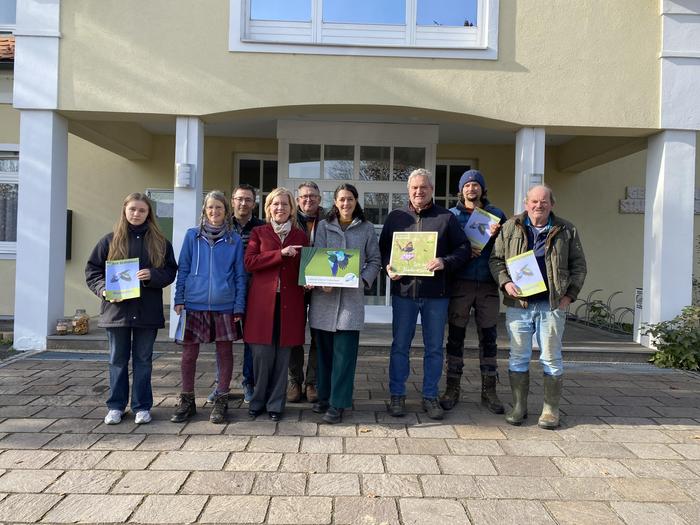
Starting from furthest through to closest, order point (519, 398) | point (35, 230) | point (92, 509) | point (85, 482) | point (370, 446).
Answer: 1. point (35, 230)
2. point (519, 398)
3. point (370, 446)
4. point (85, 482)
5. point (92, 509)

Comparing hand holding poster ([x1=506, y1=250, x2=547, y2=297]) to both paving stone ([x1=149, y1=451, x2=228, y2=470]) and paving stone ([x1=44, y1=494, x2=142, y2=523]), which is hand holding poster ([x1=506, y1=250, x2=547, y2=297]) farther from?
paving stone ([x1=44, y1=494, x2=142, y2=523])

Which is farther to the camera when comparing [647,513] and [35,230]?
[35,230]

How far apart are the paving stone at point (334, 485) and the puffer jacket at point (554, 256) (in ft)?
6.45

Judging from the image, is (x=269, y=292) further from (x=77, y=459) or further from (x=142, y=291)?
(x=77, y=459)

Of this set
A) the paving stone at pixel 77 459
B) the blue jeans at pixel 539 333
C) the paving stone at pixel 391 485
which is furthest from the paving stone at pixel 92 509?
the blue jeans at pixel 539 333

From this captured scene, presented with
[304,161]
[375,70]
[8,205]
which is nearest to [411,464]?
[375,70]

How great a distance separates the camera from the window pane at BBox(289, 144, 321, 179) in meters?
8.76

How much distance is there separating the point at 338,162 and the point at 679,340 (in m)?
5.46

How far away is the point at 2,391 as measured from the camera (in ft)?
16.2

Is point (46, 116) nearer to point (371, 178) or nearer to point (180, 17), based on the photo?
point (180, 17)

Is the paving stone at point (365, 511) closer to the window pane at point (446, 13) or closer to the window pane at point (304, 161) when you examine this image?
the window pane at point (446, 13)

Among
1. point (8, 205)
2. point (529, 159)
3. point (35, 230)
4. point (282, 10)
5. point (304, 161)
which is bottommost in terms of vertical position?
point (35, 230)

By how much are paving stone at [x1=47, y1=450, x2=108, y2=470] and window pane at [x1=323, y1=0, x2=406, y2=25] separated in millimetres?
5751

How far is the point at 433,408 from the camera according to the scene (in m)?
4.38
